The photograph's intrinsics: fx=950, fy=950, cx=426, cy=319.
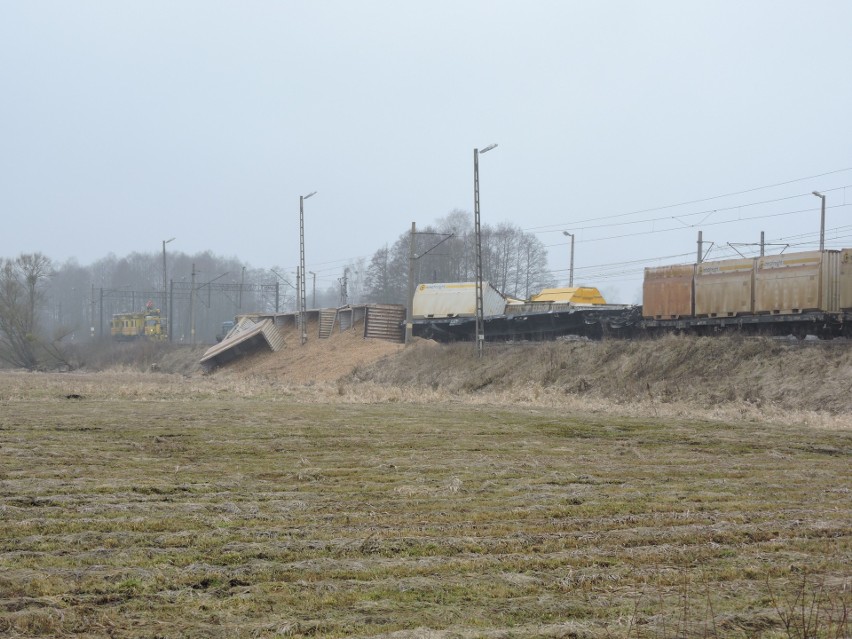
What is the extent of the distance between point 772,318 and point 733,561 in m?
24.9

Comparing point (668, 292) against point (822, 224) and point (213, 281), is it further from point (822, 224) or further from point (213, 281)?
point (213, 281)

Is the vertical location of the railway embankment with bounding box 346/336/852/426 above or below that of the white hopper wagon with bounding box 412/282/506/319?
below

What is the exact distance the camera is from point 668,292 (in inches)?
1362

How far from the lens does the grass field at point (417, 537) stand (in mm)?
5410

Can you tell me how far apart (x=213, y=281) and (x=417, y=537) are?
2997 inches

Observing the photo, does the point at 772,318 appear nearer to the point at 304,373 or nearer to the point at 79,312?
the point at 304,373

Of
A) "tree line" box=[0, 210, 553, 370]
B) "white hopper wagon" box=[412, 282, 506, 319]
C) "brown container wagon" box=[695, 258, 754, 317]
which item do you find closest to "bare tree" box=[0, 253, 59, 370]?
"tree line" box=[0, 210, 553, 370]

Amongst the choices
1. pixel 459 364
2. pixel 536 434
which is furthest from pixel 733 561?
pixel 459 364

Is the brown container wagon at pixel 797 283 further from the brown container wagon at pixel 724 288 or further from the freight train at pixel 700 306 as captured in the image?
the brown container wagon at pixel 724 288

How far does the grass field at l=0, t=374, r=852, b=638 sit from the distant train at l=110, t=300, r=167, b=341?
70.3 metres

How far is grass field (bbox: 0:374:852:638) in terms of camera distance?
17.7 feet

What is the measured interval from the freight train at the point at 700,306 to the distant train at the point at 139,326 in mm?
43327

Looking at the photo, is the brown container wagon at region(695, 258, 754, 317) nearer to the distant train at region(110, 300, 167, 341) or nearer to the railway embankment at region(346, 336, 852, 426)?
the railway embankment at region(346, 336, 852, 426)

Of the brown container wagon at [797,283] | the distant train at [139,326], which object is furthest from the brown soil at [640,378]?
the distant train at [139,326]
